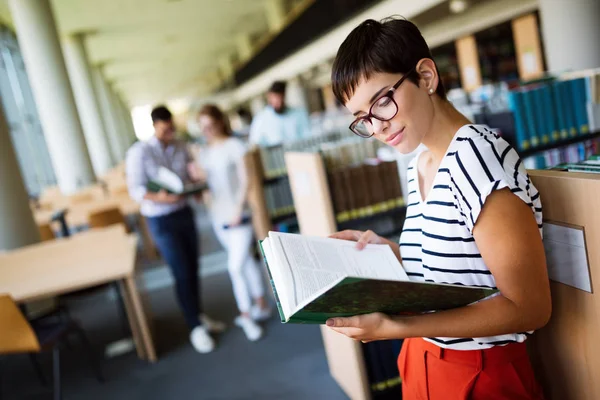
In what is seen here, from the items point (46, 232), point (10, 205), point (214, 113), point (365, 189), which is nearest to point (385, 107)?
point (365, 189)

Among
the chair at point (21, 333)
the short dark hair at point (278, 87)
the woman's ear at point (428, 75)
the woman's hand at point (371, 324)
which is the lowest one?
the chair at point (21, 333)

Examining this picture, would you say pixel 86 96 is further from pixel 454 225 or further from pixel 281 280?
pixel 454 225

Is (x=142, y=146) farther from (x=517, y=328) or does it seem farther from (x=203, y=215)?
(x=203, y=215)

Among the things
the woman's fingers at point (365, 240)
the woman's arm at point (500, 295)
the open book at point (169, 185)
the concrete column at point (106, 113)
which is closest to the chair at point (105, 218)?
the open book at point (169, 185)

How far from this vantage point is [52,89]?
8.60 metres

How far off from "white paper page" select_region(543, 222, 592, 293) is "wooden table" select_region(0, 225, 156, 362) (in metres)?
2.72

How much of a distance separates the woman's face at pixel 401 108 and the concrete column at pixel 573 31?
4417mm

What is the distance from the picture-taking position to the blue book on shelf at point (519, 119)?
318 centimetres

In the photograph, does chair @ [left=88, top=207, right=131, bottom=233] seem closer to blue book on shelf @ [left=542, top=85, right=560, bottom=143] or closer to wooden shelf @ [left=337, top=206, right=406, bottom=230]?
wooden shelf @ [left=337, top=206, right=406, bottom=230]

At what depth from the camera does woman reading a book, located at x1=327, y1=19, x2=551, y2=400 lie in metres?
0.90

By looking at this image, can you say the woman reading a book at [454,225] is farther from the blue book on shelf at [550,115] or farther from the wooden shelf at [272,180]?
the wooden shelf at [272,180]

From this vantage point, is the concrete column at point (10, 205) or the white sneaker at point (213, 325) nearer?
the white sneaker at point (213, 325)

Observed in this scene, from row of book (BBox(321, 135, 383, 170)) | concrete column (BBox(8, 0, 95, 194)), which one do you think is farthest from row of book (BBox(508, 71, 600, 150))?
concrete column (BBox(8, 0, 95, 194))

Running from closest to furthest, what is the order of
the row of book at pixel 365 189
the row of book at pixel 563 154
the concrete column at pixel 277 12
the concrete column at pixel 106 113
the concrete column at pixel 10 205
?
the row of book at pixel 365 189
the row of book at pixel 563 154
the concrete column at pixel 10 205
the concrete column at pixel 277 12
the concrete column at pixel 106 113
